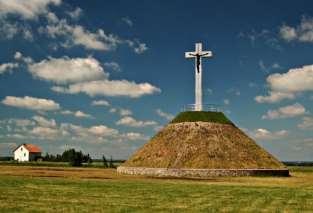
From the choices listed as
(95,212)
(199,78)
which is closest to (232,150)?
(199,78)

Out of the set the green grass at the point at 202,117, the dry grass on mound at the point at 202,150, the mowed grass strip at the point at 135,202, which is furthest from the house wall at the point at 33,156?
the mowed grass strip at the point at 135,202

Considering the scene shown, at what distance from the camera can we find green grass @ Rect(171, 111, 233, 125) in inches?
3226

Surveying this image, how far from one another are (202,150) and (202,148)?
68cm

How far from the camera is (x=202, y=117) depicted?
82000 mm

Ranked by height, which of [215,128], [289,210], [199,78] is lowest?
[289,210]

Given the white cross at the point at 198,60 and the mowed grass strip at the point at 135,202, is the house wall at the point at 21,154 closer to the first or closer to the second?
the white cross at the point at 198,60

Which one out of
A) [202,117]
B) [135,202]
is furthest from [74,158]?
[135,202]

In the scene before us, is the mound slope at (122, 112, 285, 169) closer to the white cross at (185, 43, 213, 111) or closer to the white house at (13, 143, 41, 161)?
the white cross at (185, 43, 213, 111)

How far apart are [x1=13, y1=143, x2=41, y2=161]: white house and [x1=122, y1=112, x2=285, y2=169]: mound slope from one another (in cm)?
8470

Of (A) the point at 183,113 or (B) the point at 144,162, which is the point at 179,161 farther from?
(A) the point at 183,113

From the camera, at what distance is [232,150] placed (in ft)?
245

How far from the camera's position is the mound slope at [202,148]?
7162 centimetres

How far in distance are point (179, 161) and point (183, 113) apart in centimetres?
1540

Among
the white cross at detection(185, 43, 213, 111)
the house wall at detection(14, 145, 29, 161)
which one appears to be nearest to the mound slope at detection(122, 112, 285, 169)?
the white cross at detection(185, 43, 213, 111)
